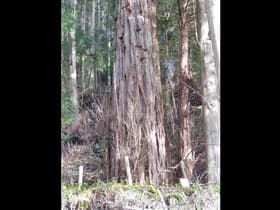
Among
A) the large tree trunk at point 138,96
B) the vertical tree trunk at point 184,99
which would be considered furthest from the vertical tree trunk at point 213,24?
the large tree trunk at point 138,96

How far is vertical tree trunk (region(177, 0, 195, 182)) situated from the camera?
149cm

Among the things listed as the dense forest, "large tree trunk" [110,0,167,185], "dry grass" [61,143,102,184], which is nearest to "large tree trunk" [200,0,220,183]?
the dense forest

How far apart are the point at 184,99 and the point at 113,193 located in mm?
499

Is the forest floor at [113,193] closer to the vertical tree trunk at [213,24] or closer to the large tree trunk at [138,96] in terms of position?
the large tree trunk at [138,96]

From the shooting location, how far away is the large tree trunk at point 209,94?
1.31m

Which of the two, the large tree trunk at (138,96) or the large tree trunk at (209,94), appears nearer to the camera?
the large tree trunk at (209,94)

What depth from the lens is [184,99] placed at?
60.3 inches

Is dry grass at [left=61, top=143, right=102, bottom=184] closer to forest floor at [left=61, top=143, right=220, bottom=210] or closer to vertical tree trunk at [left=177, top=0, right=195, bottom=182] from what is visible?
forest floor at [left=61, top=143, right=220, bottom=210]

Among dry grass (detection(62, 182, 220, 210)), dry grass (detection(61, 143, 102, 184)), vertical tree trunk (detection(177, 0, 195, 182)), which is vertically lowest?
dry grass (detection(62, 182, 220, 210))

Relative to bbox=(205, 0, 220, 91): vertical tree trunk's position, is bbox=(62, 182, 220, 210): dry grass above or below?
below

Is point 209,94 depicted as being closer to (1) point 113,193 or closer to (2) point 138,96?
(2) point 138,96
